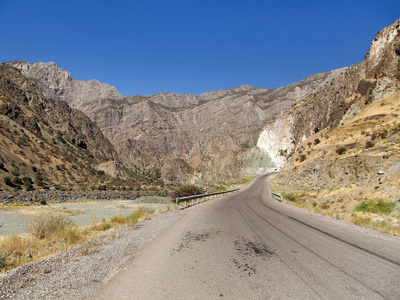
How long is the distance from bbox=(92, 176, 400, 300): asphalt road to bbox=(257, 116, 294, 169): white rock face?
3856 inches

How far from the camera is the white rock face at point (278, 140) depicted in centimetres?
10244

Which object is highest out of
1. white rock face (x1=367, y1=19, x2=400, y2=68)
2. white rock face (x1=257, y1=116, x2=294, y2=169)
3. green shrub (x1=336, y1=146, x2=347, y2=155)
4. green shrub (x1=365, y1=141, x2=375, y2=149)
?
white rock face (x1=367, y1=19, x2=400, y2=68)

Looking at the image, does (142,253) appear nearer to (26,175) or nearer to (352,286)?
(352,286)

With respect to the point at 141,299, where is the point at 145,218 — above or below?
below

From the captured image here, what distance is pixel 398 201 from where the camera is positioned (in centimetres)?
1538

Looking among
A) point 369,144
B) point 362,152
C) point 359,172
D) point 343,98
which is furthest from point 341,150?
point 343,98

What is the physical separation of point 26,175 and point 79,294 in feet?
207

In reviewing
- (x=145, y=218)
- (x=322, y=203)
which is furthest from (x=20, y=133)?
(x=322, y=203)

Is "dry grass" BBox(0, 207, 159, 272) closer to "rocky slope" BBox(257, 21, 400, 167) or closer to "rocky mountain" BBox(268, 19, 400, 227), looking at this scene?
"rocky mountain" BBox(268, 19, 400, 227)

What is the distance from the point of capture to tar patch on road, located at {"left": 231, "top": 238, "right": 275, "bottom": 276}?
5.58m

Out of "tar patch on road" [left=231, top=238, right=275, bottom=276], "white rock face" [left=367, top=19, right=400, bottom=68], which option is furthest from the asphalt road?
"white rock face" [left=367, top=19, right=400, bottom=68]

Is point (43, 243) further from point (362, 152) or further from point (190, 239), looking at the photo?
point (362, 152)

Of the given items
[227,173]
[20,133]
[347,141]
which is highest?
[20,133]

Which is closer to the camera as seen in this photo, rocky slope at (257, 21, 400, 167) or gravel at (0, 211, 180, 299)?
gravel at (0, 211, 180, 299)
